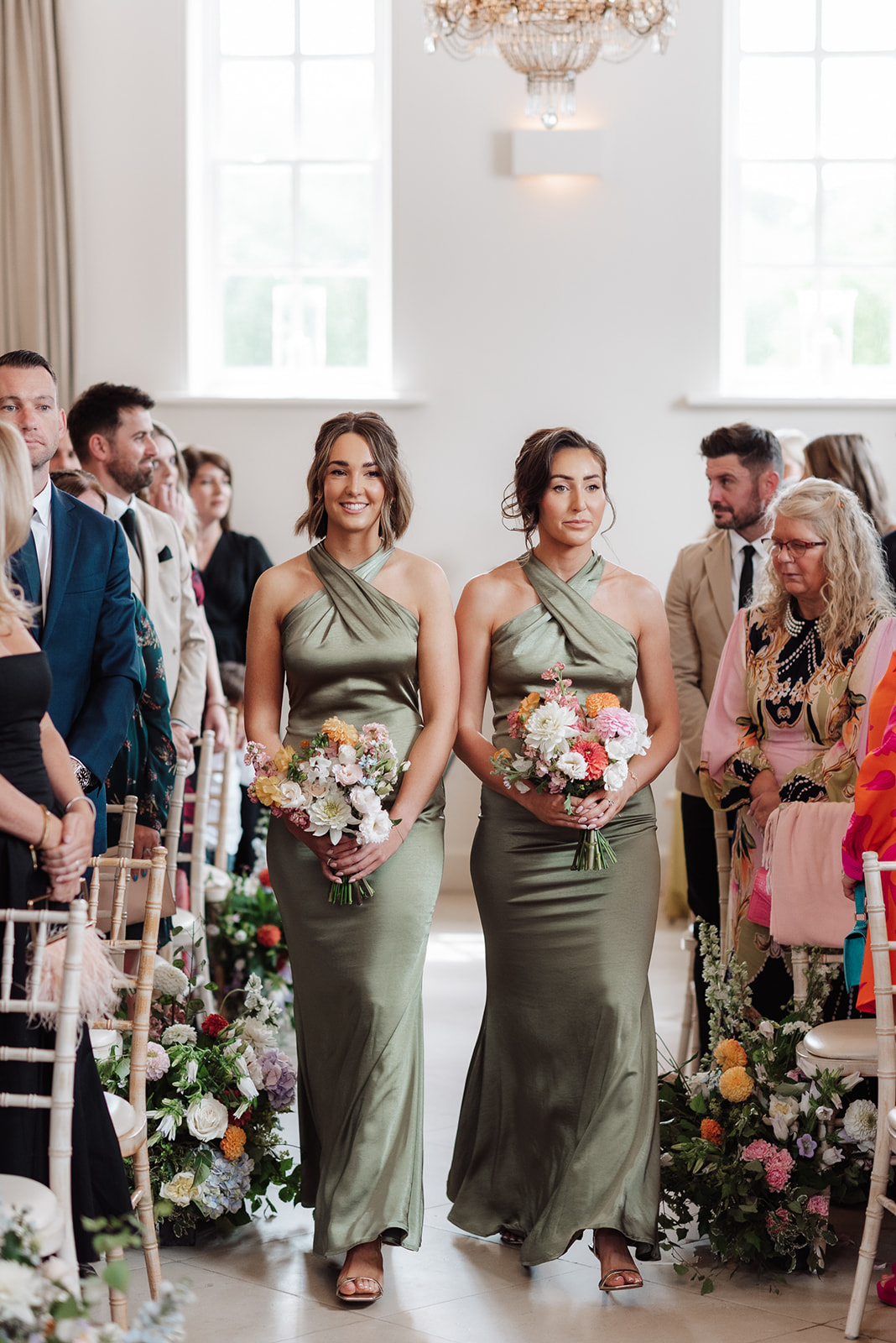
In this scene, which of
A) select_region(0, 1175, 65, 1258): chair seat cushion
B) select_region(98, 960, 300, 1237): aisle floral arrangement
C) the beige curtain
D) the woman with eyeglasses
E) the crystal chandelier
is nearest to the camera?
select_region(0, 1175, 65, 1258): chair seat cushion

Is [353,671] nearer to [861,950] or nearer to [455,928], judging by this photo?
[861,950]

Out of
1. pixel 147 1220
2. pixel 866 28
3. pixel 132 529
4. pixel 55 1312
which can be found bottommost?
pixel 147 1220

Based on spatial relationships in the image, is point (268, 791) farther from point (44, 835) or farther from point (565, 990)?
point (565, 990)

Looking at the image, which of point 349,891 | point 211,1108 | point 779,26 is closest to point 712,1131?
point 349,891

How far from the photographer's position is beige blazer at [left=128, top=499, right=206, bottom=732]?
4.70 meters

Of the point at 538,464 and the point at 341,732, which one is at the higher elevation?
the point at 538,464

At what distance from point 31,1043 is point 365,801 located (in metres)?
0.83

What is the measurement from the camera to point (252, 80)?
332 inches

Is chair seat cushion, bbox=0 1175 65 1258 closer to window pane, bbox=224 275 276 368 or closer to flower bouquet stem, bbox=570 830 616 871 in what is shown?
flower bouquet stem, bbox=570 830 616 871

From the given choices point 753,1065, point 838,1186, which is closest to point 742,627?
point 753,1065

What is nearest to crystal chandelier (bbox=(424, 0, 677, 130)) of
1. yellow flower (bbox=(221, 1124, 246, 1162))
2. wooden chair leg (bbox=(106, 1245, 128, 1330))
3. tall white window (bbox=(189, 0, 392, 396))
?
tall white window (bbox=(189, 0, 392, 396))

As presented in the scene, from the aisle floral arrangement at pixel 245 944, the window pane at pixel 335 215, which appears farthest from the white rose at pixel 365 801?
the window pane at pixel 335 215

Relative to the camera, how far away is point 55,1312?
1667 millimetres

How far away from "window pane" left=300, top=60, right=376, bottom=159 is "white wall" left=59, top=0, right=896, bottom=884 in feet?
1.26
